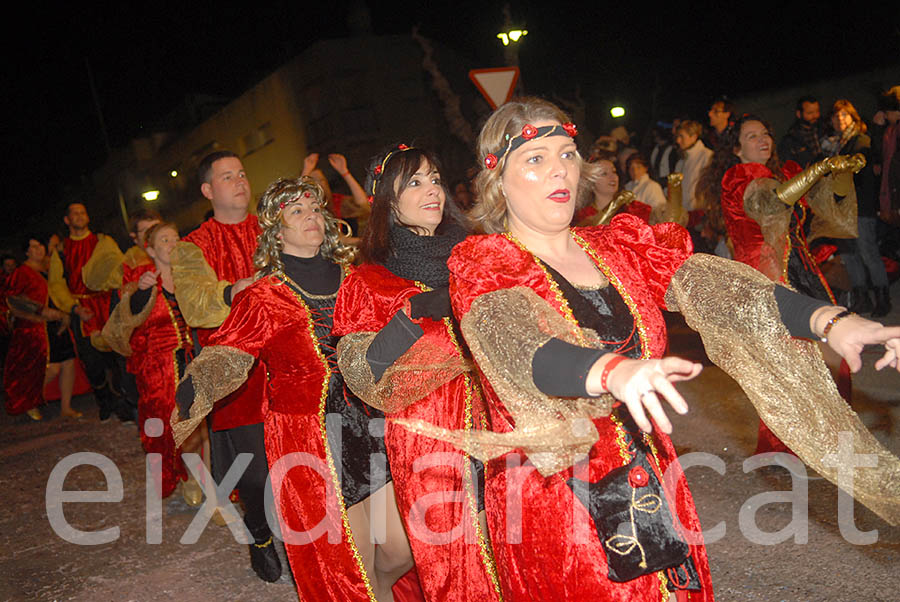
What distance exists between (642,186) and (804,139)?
1.39 m

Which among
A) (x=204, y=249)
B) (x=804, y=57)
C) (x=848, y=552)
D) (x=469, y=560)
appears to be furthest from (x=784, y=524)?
(x=804, y=57)

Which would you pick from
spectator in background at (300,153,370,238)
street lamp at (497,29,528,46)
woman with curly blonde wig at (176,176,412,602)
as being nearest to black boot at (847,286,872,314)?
street lamp at (497,29,528,46)

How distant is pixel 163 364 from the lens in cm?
530

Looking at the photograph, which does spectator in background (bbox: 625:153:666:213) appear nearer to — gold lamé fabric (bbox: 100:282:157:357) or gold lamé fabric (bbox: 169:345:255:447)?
gold lamé fabric (bbox: 100:282:157:357)

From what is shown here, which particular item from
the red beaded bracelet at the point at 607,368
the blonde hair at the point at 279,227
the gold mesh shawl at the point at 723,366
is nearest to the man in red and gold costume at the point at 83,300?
the blonde hair at the point at 279,227

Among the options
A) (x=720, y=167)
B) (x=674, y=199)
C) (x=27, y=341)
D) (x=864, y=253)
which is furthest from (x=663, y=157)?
(x=27, y=341)

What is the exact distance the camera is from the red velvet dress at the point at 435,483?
9.30 ft

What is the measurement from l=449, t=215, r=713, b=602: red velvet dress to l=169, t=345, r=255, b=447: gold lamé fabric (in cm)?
143

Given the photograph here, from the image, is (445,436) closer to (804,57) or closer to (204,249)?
(204,249)

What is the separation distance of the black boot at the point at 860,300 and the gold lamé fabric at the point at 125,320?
5.99 metres

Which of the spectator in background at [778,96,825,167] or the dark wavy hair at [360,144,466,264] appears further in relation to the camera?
the spectator in background at [778,96,825,167]

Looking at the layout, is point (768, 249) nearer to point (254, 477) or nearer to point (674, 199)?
point (674, 199)

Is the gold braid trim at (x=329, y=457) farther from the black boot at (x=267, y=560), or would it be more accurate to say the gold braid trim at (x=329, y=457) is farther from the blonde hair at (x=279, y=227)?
the black boot at (x=267, y=560)

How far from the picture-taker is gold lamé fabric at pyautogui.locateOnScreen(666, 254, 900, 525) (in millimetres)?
1877
